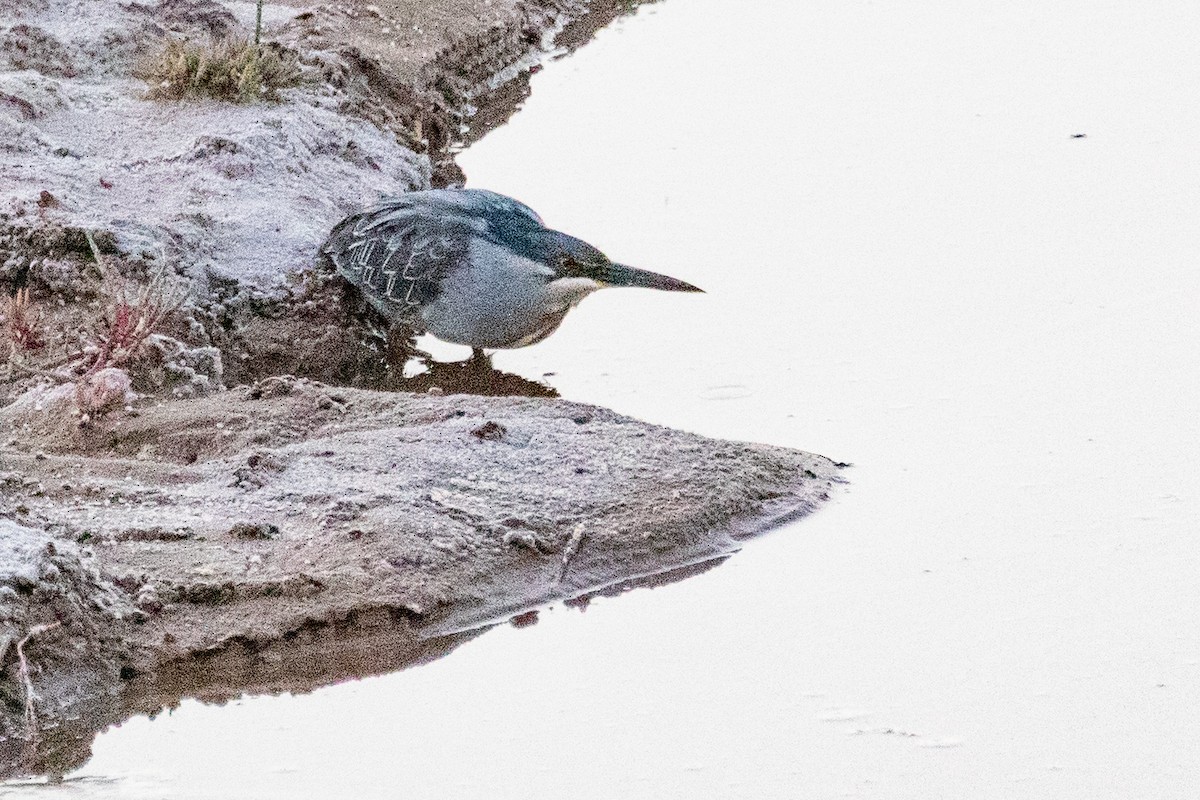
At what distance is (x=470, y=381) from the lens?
271 inches

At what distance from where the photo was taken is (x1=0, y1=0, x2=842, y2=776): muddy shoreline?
15.0 feet

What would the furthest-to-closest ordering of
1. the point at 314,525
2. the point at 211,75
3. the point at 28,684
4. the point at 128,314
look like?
the point at 211,75, the point at 128,314, the point at 314,525, the point at 28,684

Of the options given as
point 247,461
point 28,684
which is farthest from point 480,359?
point 28,684

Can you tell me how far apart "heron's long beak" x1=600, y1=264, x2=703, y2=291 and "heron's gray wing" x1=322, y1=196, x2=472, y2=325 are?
49 centimetres

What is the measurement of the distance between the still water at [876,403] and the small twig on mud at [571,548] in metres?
0.12

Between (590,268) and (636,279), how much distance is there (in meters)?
0.16

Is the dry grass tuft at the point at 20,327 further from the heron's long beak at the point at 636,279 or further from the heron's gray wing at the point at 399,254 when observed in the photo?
the heron's long beak at the point at 636,279

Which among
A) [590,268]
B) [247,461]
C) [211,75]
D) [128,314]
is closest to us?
[247,461]

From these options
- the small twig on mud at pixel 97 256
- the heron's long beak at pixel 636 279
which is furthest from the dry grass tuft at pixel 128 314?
the heron's long beak at pixel 636 279

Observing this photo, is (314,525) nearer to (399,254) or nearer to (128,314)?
(128,314)

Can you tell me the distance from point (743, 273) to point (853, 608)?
8.54 ft

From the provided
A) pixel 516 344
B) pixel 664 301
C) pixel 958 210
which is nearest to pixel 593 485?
pixel 516 344

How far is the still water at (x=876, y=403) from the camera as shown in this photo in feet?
14.0

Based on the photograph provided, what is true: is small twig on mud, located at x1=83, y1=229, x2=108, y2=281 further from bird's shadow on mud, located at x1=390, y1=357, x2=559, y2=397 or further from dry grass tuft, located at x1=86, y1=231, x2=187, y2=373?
bird's shadow on mud, located at x1=390, y1=357, x2=559, y2=397
